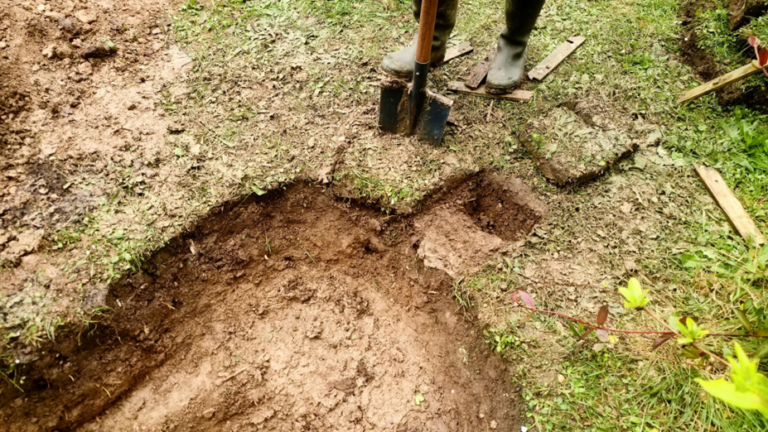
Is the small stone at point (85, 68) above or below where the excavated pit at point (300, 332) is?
above

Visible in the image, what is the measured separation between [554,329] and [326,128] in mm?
1826

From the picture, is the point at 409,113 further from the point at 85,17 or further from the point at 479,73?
the point at 85,17

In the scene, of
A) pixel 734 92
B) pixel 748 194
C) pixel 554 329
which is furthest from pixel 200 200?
pixel 734 92

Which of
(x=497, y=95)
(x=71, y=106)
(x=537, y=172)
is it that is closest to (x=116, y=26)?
(x=71, y=106)

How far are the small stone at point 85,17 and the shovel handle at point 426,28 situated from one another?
2509 millimetres

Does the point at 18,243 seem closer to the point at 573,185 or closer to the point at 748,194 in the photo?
the point at 573,185

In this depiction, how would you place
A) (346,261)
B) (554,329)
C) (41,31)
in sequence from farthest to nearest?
(41,31), (346,261), (554,329)

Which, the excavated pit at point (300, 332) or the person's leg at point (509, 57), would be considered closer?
the excavated pit at point (300, 332)

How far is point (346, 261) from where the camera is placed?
260 centimetres

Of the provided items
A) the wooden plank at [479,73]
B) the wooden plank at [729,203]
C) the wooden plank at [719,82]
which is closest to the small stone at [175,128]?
the wooden plank at [479,73]

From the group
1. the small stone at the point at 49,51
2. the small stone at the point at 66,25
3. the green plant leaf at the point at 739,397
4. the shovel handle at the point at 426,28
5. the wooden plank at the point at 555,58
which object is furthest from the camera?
the wooden plank at the point at 555,58

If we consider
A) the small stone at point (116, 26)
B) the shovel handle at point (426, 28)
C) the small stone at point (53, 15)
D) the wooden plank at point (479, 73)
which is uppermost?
the shovel handle at point (426, 28)

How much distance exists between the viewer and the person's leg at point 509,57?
2744mm

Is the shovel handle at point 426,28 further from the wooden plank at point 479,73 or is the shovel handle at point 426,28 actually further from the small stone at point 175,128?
the small stone at point 175,128
